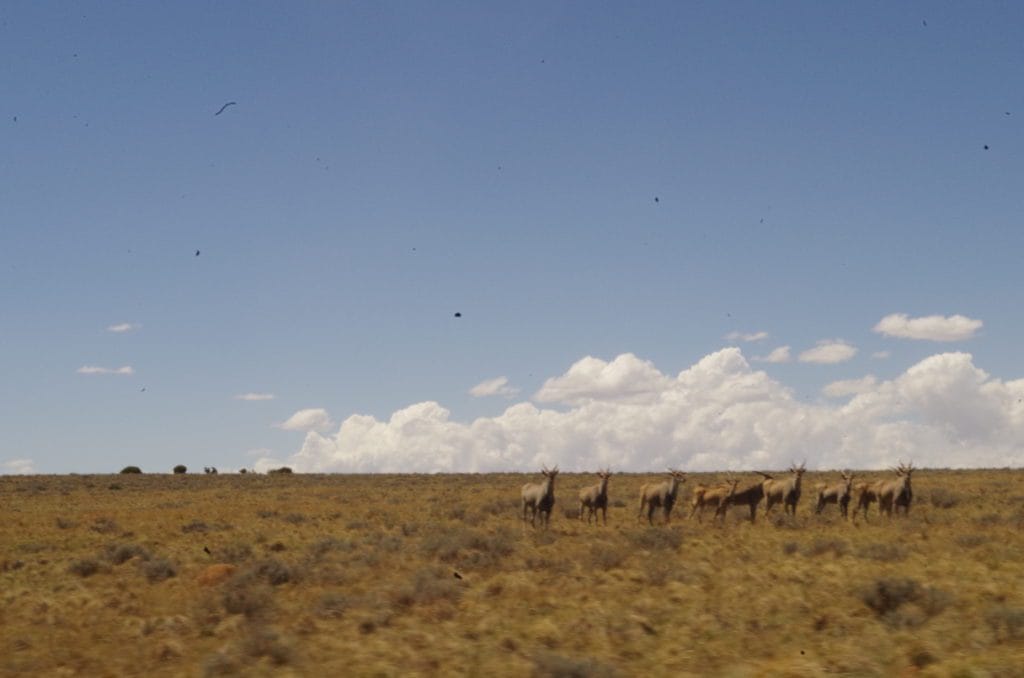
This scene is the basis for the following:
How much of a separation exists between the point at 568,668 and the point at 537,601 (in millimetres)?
4469

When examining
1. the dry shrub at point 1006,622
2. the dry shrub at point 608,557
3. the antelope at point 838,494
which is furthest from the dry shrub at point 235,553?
the antelope at point 838,494

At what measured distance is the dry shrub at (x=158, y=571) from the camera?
20.4m

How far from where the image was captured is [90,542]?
1101 inches

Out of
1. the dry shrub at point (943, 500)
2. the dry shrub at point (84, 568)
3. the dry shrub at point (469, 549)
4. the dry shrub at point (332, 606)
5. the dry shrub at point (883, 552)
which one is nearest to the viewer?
the dry shrub at point (332, 606)

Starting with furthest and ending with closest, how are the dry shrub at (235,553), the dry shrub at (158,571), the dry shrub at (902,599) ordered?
the dry shrub at (235,553) → the dry shrub at (158,571) → the dry shrub at (902,599)

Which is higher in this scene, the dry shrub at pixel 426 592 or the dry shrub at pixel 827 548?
the dry shrub at pixel 827 548

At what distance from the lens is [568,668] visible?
10656 mm

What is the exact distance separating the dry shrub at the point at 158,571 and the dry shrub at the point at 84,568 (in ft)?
4.94

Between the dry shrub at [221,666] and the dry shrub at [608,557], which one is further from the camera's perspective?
the dry shrub at [608,557]

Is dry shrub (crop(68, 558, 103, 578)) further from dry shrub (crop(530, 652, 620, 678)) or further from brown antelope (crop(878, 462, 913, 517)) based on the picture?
brown antelope (crop(878, 462, 913, 517))

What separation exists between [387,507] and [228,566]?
2140 cm

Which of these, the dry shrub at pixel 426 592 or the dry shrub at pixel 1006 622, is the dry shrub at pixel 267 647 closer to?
the dry shrub at pixel 426 592

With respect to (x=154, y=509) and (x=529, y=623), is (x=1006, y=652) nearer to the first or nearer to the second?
(x=529, y=623)

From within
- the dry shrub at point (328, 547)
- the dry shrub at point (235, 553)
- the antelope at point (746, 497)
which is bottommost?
the dry shrub at point (235, 553)
